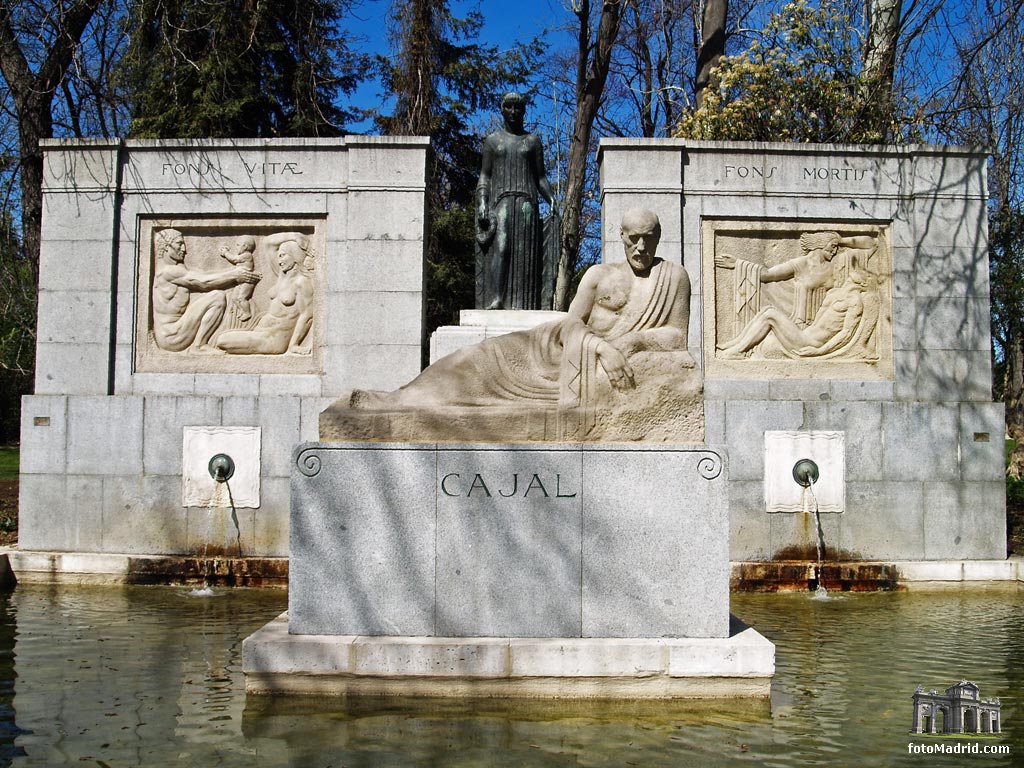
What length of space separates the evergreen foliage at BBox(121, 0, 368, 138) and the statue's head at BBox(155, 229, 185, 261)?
745 centimetres

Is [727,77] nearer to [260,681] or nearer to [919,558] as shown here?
[919,558]

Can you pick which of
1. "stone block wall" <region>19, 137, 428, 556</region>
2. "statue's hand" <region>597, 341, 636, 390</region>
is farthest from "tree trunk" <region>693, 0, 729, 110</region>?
"statue's hand" <region>597, 341, 636, 390</region>

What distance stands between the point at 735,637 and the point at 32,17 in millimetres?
13315

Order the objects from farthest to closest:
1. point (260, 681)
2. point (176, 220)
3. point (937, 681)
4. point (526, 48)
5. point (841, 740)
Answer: point (526, 48)
point (176, 220)
point (937, 681)
point (260, 681)
point (841, 740)

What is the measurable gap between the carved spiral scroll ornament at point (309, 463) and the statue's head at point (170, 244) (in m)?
6.07

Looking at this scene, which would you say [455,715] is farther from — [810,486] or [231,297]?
[231,297]

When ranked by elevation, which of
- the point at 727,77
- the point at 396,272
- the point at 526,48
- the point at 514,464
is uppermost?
the point at 526,48

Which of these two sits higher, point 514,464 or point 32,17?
point 32,17

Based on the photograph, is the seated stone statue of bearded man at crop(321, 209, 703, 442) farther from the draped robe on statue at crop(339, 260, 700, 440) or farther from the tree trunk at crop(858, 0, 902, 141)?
the tree trunk at crop(858, 0, 902, 141)

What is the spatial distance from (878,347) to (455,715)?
24.7ft

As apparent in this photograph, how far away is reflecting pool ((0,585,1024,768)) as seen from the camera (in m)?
4.80

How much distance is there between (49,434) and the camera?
1086cm

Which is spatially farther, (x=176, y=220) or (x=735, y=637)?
(x=176, y=220)

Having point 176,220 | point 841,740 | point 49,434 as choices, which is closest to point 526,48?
point 176,220
